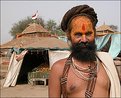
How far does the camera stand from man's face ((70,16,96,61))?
2299 mm

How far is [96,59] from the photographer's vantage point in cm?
237

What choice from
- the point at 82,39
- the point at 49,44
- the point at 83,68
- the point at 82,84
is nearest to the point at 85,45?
the point at 82,39

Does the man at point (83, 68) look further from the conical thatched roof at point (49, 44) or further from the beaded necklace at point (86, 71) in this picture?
the conical thatched roof at point (49, 44)

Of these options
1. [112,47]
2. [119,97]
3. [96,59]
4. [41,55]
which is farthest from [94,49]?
[41,55]

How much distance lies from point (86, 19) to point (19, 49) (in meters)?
13.4

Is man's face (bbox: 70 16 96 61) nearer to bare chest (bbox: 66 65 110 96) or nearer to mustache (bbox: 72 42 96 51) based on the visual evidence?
mustache (bbox: 72 42 96 51)

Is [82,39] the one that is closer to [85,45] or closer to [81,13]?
[85,45]

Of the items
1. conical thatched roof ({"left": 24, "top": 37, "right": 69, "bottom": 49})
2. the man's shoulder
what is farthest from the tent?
the man's shoulder

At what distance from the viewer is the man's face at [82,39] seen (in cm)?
230

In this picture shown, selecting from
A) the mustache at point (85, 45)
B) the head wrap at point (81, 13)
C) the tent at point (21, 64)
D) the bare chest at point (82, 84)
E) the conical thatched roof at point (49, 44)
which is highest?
the head wrap at point (81, 13)

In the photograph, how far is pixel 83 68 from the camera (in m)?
2.31

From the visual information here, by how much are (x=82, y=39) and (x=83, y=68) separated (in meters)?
0.21

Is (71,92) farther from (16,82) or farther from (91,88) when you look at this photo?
(16,82)

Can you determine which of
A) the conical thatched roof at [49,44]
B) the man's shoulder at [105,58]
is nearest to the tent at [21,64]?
the conical thatched roof at [49,44]
